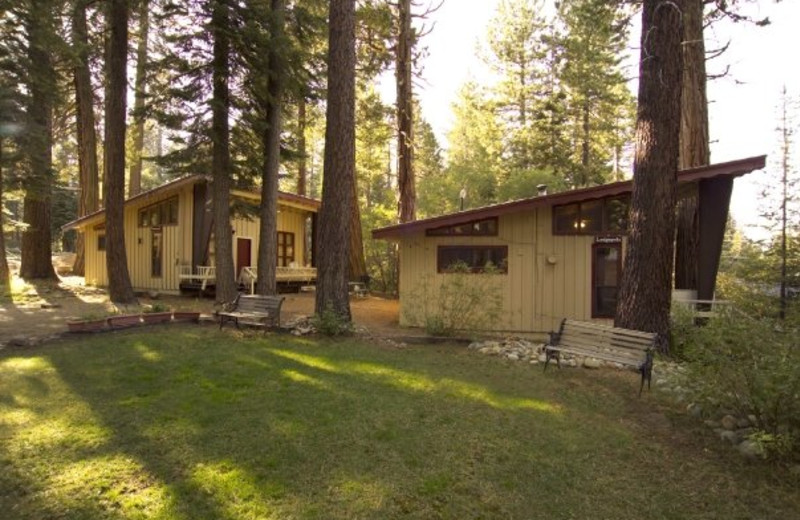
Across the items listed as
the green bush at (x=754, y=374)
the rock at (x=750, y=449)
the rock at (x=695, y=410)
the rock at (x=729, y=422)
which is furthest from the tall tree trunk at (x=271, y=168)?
the rock at (x=750, y=449)

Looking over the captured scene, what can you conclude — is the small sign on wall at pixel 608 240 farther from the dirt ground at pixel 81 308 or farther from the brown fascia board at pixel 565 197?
the dirt ground at pixel 81 308

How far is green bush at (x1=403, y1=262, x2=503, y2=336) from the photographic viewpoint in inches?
389

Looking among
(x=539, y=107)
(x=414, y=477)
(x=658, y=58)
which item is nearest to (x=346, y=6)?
(x=658, y=58)

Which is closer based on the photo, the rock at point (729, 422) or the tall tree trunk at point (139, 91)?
the rock at point (729, 422)

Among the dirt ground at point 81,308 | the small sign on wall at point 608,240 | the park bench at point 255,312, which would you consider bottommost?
the dirt ground at point 81,308

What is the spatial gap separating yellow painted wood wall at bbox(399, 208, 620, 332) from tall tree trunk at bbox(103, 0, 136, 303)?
7.36m

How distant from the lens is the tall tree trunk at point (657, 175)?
26.0ft

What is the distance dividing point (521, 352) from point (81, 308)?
10.5 metres

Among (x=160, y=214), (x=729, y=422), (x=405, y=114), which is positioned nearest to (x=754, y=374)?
(x=729, y=422)

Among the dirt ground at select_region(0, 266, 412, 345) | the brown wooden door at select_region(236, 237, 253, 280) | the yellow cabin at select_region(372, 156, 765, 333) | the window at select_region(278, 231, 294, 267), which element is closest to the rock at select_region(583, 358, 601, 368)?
the yellow cabin at select_region(372, 156, 765, 333)

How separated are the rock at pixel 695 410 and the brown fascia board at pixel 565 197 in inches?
234

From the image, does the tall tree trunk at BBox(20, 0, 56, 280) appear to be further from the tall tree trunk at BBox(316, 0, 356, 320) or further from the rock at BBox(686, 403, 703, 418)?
the rock at BBox(686, 403, 703, 418)

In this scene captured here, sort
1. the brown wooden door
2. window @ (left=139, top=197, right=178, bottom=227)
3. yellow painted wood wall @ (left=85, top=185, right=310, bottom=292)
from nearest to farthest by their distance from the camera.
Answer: yellow painted wood wall @ (left=85, top=185, right=310, bottom=292), window @ (left=139, top=197, right=178, bottom=227), the brown wooden door

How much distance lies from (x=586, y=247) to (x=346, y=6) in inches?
276
